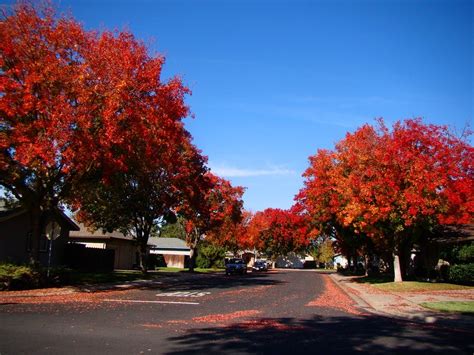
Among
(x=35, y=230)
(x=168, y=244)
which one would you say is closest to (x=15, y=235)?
(x=35, y=230)

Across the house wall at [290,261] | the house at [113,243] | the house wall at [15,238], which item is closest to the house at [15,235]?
the house wall at [15,238]

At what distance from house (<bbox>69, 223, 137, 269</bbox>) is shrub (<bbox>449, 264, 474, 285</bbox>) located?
94.1 feet

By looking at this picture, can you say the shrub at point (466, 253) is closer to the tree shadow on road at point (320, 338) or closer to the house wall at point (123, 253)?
the tree shadow on road at point (320, 338)

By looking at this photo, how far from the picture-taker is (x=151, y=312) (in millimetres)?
14570

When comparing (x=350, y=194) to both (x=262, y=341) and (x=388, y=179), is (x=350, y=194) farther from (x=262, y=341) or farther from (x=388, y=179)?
(x=262, y=341)

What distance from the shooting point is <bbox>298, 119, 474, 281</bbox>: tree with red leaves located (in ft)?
88.3

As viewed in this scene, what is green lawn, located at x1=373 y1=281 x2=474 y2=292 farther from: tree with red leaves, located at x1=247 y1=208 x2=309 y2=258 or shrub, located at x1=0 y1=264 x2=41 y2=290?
tree with red leaves, located at x1=247 y1=208 x2=309 y2=258

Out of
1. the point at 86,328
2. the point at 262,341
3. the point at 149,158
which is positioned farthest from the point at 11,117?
the point at 262,341

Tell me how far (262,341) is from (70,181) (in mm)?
16657

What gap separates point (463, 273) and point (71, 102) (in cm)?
2427

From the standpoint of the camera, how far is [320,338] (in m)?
10.4

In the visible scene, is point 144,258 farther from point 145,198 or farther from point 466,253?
Answer: point 466,253

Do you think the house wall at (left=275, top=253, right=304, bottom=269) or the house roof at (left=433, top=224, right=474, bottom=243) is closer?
the house roof at (left=433, top=224, right=474, bottom=243)

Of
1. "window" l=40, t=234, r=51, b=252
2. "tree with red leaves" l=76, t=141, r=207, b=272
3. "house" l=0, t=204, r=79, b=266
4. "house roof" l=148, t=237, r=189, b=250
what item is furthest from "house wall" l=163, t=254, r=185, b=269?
"house" l=0, t=204, r=79, b=266
